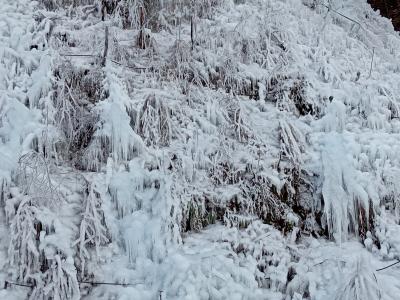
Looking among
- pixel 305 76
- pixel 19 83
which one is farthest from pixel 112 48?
pixel 305 76

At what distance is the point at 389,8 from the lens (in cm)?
797

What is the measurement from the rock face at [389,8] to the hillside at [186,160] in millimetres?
2471

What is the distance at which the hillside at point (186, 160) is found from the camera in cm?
358

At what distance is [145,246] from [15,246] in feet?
3.62

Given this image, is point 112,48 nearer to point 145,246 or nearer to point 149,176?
point 149,176

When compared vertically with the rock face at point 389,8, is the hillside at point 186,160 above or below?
below

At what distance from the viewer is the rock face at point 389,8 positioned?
7.80 metres

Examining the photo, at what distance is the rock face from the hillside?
8.11 ft

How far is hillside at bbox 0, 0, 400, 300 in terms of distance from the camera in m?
3.58

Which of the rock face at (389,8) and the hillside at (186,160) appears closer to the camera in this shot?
the hillside at (186,160)

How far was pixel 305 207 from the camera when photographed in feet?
14.2

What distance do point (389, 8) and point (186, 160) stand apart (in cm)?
609

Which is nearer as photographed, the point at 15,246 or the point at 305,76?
the point at 15,246

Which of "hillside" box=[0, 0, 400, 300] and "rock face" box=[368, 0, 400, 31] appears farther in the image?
"rock face" box=[368, 0, 400, 31]
